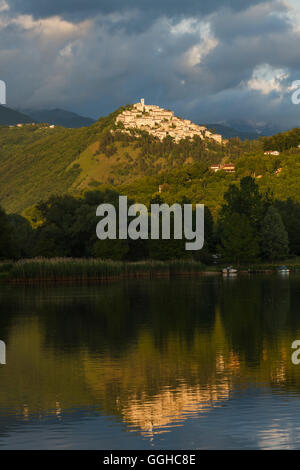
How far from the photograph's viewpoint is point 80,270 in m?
81.8

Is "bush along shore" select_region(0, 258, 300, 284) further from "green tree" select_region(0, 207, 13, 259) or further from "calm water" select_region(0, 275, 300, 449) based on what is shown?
"calm water" select_region(0, 275, 300, 449)

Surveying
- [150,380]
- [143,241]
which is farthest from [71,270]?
[150,380]

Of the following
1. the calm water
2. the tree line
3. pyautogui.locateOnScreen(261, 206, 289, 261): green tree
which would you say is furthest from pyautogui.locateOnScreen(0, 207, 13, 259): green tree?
pyautogui.locateOnScreen(261, 206, 289, 261): green tree

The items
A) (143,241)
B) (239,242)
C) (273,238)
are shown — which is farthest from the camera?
(273,238)

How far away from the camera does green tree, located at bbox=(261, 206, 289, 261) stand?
13038cm

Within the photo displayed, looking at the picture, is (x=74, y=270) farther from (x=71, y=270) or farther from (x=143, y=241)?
(x=143, y=241)

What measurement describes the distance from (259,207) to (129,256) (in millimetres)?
35940

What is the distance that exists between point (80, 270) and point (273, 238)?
58.7 m

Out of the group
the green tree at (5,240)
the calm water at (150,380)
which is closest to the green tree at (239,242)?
the green tree at (5,240)

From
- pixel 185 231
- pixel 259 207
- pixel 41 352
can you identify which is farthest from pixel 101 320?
pixel 259 207

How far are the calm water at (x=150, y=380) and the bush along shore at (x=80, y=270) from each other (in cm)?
3666

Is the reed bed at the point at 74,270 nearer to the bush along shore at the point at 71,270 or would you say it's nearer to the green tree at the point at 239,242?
the bush along shore at the point at 71,270

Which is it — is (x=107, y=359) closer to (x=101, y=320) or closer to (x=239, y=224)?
(x=101, y=320)
